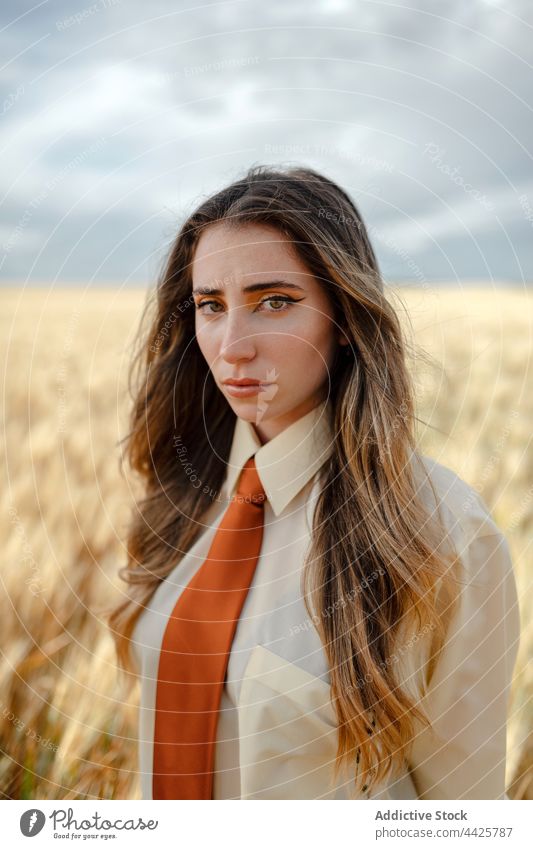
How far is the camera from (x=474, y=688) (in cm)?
91

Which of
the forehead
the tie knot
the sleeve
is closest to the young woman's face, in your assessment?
the forehead

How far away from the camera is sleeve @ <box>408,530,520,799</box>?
2.89ft

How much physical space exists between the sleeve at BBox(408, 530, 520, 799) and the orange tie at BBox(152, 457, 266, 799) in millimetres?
255

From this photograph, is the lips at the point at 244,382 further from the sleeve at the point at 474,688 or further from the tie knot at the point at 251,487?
the sleeve at the point at 474,688

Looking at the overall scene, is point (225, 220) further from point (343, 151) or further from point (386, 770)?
point (386, 770)

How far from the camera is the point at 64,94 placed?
3.44ft

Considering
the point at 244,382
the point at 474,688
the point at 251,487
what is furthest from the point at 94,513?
the point at 474,688

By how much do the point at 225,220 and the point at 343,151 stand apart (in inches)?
9.0

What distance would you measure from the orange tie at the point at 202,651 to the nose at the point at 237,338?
0.63 ft

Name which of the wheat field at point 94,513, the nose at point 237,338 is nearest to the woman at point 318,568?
the nose at point 237,338

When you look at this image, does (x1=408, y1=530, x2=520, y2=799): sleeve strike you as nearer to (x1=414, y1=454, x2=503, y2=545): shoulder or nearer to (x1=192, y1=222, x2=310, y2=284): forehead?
(x1=414, y1=454, x2=503, y2=545): shoulder

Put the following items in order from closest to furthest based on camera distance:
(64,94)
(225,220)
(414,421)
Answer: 1. (225,220)
2. (414,421)
3. (64,94)
